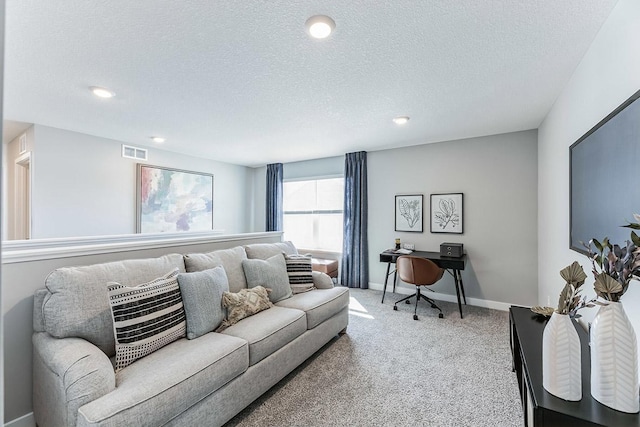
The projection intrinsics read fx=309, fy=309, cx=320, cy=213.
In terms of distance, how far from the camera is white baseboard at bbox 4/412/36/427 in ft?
5.81

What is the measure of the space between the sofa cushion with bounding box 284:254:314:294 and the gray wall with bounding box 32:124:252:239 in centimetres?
275

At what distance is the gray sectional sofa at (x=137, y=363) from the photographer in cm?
143

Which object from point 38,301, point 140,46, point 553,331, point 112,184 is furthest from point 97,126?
point 553,331

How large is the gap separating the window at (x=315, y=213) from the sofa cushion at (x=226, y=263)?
2799mm

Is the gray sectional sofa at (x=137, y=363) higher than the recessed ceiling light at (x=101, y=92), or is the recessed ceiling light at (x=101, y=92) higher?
the recessed ceiling light at (x=101, y=92)

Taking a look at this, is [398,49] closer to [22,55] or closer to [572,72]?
[572,72]

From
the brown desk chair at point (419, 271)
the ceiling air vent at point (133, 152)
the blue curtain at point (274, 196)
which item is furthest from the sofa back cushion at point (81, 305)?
the blue curtain at point (274, 196)

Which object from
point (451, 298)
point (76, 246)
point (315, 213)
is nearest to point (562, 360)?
point (76, 246)

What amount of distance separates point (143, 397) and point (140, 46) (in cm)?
208

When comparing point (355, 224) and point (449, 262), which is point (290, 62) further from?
point (355, 224)

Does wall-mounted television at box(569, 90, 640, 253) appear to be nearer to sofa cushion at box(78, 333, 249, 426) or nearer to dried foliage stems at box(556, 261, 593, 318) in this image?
dried foliage stems at box(556, 261, 593, 318)

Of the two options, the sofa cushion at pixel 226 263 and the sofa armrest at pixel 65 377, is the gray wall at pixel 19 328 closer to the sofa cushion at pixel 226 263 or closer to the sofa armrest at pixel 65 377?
the sofa armrest at pixel 65 377

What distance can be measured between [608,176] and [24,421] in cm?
358

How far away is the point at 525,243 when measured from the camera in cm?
377
